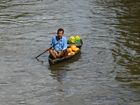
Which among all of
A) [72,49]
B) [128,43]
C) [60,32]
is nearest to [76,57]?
[72,49]

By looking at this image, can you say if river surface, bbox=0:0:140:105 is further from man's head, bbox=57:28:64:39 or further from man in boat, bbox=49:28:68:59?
man's head, bbox=57:28:64:39

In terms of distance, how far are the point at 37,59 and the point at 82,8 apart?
8.24 meters

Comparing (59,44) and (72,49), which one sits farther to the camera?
(72,49)

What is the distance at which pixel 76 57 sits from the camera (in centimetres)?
1691

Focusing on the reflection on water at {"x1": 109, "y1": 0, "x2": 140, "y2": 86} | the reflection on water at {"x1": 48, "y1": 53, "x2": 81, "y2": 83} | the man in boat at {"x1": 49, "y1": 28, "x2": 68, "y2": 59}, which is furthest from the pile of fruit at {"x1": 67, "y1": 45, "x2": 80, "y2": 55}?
the reflection on water at {"x1": 109, "y1": 0, "x2": 140, "y2": 86}

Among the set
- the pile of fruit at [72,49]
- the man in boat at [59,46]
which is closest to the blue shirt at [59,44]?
the man in boat at [59,46]

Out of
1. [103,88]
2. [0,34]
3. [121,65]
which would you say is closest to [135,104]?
[103,88]

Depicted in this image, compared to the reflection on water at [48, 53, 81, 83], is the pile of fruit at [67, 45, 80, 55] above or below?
above

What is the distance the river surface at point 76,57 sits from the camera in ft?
44.3

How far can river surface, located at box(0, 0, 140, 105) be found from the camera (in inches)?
532

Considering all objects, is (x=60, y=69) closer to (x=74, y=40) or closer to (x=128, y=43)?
(x=74, y=40)

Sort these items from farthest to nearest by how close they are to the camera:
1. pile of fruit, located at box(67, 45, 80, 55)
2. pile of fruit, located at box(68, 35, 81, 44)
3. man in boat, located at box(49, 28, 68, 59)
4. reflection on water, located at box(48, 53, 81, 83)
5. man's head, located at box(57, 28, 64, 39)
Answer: pile of fruit, located at box(68, 35, 81, 44), pile of fruit, located at box(67, 45, 80, 55), man in boat, located at box(49, 28, 68, 59), man's head, located at box(57, 28, 64, 39), reflection on water, located at box(48, 53, 81, 83)

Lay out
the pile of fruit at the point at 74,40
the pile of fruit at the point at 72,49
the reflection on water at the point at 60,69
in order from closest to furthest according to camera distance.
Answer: the reflection on water at the point at 60,69
the pile of fruit at the point at 72,49
the pile of fruit at the point at 74,40

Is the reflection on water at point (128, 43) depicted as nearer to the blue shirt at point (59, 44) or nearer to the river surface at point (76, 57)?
the river surface at point (76, 57)
